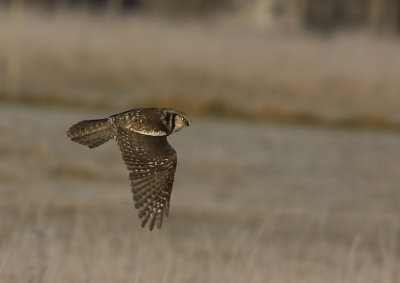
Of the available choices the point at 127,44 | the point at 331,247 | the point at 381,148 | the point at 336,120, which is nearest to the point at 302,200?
the point at 331,247

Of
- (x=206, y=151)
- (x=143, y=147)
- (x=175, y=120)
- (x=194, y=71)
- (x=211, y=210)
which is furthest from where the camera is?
(x=194, y=71)

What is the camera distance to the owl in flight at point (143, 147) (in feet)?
21.7

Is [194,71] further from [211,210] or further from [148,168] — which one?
[148,168]

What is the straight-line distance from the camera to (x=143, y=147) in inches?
263

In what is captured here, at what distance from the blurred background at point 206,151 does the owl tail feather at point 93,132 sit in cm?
77

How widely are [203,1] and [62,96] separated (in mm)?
17049

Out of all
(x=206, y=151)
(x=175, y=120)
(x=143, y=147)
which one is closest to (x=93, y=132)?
(x=143, y=147)

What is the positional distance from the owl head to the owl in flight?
0.03 meters

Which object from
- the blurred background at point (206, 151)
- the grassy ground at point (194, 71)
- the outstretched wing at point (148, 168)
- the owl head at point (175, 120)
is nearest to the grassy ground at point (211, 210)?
the blurred background at point (206, 151)

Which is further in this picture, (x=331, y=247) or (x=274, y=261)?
(x=331, y=247)

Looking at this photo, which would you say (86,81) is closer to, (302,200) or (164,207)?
(302,200)

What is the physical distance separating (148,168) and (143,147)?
124 millimetres

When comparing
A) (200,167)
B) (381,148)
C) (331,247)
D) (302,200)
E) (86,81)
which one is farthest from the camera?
(86,81)

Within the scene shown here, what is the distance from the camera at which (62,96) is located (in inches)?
850
